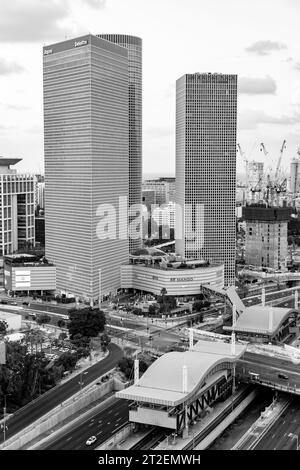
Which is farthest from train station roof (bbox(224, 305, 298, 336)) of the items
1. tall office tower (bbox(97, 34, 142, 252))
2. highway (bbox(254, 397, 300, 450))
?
tall office tower (bbox(97, 34, 142, 252))

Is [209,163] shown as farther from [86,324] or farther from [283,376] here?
[283,376]

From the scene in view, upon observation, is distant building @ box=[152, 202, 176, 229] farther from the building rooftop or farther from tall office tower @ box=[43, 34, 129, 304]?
tall office tower @ box=[43, 34, 129, 304]

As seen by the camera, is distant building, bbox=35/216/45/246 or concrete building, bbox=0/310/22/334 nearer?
concrete building, bbox=0/310/22/334

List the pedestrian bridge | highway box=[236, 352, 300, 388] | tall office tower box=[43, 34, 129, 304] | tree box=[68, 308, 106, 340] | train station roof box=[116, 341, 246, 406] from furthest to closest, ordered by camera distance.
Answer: tall office tower box=[43, 34, 129, 304] → tree box=[68, 308, 106, 340] → highway box=[236, 352, 300, 388] → train station roof box=[116, 341, 246, 406] → the pedestrian bridge

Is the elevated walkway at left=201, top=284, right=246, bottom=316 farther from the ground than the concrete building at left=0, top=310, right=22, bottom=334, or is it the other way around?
the elevated walkway at left=201, top=284, right=246, bottom=316

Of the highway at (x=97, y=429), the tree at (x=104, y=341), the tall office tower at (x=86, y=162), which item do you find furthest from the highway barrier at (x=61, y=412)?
the tall office tower at (x=86, y=162)

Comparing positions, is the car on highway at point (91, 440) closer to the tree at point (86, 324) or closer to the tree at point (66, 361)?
the tree at point (66, 361)

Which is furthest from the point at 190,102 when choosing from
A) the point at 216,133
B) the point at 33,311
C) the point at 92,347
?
the point at 92,347
